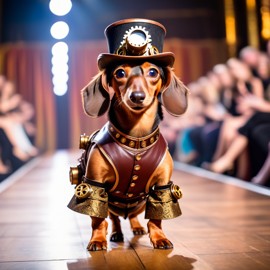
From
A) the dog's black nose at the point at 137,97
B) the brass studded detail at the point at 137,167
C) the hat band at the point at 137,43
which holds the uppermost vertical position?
the hat band at the point at 137,43

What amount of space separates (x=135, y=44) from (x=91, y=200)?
529mm

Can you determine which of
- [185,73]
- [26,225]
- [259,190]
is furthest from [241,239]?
[185,73]

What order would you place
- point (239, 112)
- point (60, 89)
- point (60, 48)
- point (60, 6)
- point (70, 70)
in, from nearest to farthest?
point (239, 112) → point (60, 6) → point (60, 48) → point (70, 70) → point (60, 89)

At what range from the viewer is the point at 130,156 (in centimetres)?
156

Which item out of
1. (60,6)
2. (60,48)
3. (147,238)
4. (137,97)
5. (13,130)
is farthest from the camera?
(60,48)

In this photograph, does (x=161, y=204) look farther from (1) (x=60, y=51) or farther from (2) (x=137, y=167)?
(1) (x=60, y=51)

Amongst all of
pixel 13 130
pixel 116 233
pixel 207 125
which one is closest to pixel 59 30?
pixel 13 130

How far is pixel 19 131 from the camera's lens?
6.81 meters

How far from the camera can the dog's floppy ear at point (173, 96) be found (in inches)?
63.8

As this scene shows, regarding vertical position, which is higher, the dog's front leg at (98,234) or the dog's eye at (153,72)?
the dog's eye at (153,72)

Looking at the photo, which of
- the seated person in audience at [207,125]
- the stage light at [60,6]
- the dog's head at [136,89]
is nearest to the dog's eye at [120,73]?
the dog's head at [136,89]

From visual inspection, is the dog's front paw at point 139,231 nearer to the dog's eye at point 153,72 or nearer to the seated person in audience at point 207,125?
the dog's eye at point 153,72

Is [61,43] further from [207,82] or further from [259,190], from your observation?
[259,190]

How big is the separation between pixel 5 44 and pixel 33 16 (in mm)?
795
